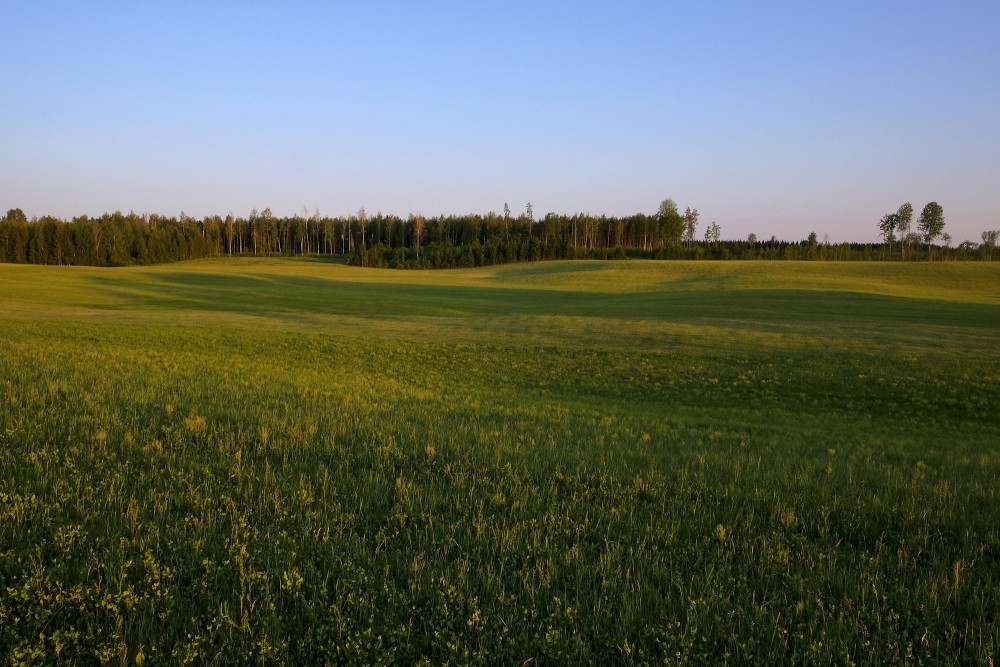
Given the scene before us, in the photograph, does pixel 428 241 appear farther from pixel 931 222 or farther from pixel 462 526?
pixel 462 526

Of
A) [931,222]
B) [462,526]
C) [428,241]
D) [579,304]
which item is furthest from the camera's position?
[428,241]

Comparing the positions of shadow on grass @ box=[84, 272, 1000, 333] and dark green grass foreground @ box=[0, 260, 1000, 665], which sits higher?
dark green grass foreground @ box=[0, 260, 1000, 665]

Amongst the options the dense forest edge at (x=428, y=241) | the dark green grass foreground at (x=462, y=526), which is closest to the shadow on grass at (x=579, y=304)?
the dark green grass foreground at (x=462, y=526)

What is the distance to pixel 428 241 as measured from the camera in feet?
551

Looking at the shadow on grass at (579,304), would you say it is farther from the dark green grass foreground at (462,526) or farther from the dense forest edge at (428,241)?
the dense forest edge at (428,241)

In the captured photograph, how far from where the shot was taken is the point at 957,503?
628 cm

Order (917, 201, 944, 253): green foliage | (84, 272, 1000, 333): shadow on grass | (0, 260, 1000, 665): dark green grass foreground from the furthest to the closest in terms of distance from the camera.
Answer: (917, 201, 944, 253): green foliage
(84, 272, 1000, 333): shadow on grass
(0, 260, 1000, 665): dark green grass foreground

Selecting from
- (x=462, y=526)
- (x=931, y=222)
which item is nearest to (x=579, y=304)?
(x=462, y=526)

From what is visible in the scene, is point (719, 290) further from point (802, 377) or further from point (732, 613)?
point (732, 613)

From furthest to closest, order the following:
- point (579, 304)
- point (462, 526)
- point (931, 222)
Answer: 1. point (931, 222)
2. point (579, 304)
3. point (462, 526)

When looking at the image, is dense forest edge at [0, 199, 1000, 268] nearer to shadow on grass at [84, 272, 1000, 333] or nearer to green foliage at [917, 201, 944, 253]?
green foliage at [917, 201, 944, 253]

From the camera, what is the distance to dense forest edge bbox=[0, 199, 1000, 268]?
120 metres

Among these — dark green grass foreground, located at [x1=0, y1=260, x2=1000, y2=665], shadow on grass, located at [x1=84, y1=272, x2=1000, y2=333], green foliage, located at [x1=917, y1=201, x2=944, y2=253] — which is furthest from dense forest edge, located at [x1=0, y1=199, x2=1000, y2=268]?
dark green grass foreground, located at [x1=0, y1=260, x2=1000, y2=665]

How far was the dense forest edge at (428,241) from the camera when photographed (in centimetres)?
11988
